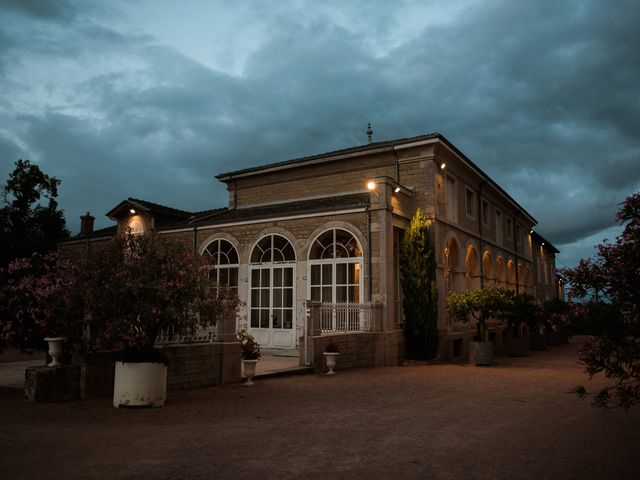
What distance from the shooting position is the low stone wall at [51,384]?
289 inches

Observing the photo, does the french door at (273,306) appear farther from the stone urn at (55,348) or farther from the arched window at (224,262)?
the stone urn at (55,348)

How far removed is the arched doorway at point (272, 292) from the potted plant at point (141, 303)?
675 centimetres

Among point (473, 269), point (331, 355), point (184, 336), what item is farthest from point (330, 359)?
point (473, 269)

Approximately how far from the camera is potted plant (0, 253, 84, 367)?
735 centimetres

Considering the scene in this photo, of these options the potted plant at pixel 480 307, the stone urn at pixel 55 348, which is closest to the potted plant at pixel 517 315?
the potted plant at pixel 480 307

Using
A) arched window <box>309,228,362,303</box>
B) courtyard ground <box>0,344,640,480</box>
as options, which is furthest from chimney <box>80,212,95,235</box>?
courtyard ground <box>0,344,640,480</box>

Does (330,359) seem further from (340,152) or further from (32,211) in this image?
(32,211)

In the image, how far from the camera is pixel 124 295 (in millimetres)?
7098

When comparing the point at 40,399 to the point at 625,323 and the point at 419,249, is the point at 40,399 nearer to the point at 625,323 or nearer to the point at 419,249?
the point at 625,323

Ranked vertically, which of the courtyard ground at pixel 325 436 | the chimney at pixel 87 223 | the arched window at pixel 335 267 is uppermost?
the chimney at pixel 87 223

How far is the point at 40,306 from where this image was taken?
7.57 m

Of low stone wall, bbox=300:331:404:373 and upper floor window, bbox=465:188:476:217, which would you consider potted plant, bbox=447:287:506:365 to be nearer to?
low stone wall, bbox=300:331:404:373

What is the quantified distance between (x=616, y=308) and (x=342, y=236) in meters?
10.1

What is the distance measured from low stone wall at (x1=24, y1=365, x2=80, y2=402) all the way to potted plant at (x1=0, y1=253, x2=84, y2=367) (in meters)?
0.15
